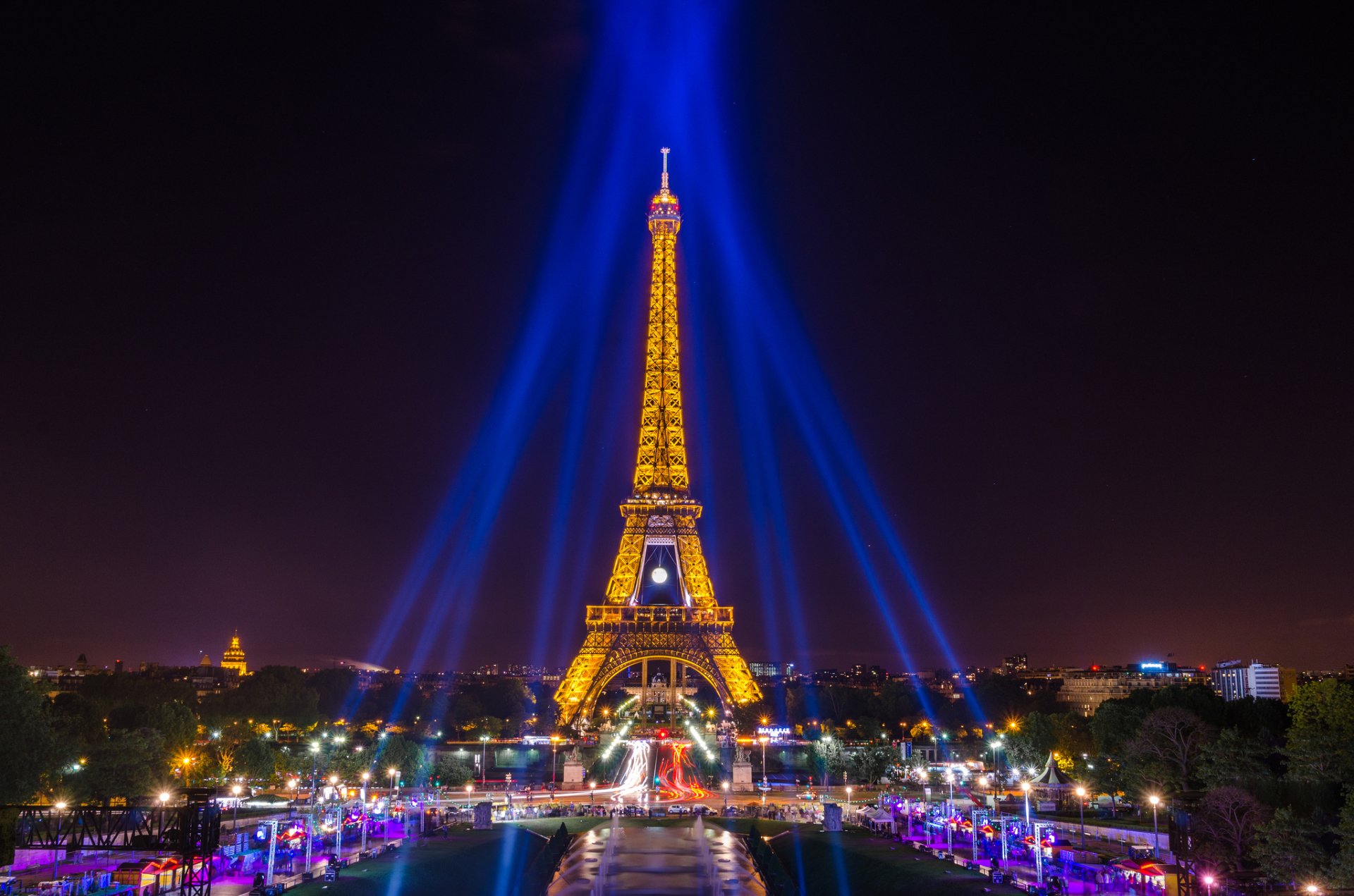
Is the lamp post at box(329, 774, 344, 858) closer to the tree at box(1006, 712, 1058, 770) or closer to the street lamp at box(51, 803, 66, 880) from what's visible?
the street lamp at box(51, 803, 66, 880)

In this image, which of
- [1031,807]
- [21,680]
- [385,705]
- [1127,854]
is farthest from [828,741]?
[385,705]

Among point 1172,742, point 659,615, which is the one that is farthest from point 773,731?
point 1172,742

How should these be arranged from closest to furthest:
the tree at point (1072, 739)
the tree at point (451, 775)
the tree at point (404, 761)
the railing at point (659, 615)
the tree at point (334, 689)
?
the tree at point (404, 761) < the tree at point (1072, 739) < the tree at point (451, 775) < the railing at point (659, 615) < the tree at point (334, 689)

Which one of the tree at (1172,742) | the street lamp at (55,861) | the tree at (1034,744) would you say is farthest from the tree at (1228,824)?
the street lamp at (55,861)

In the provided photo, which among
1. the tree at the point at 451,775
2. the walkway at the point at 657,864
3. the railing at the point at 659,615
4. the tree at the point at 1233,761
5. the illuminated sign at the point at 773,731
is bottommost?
the walkway at the point at 657,864

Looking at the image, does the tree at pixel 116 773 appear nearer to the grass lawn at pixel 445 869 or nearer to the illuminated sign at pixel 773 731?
the grass lawn at pixel 445 869

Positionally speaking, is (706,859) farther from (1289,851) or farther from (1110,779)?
(1110,779)

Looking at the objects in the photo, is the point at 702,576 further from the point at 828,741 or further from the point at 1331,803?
the point at 1331,803
